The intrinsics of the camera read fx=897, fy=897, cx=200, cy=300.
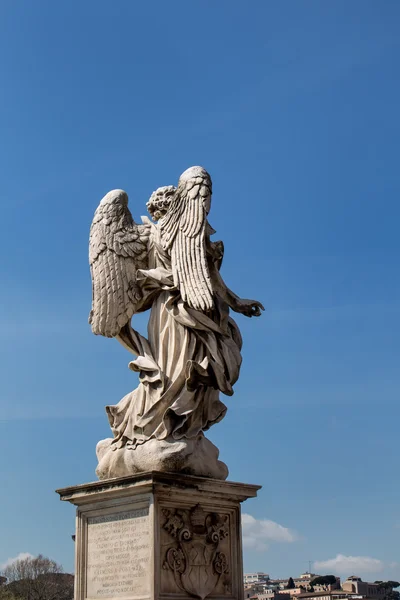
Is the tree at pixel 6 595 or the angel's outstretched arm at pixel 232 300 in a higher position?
the angel's outstretched arm at pixel 232 300

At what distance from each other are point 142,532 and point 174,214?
12.3 ft

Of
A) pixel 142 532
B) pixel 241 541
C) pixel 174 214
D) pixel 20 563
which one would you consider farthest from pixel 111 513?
pixel 20 563

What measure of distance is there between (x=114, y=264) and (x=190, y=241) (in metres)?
1.00

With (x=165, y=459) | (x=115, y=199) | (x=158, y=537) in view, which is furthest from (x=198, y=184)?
(x=158, y=537)

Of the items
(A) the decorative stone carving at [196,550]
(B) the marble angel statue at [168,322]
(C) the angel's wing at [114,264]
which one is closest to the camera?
(A) the decorative stone carving at [196,550]

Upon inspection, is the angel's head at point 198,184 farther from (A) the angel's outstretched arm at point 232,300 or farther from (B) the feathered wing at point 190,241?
(A) the angel's outstretched arm at point 232,300

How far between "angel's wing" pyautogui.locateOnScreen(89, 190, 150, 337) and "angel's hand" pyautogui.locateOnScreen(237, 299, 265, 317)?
1.32 metres

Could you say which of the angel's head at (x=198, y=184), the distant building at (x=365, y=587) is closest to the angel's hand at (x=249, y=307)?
the angel's head at (x=198, y=184)

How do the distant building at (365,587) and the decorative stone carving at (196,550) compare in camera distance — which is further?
the distant building at (365,587)

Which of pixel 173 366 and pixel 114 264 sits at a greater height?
pixel 114 264

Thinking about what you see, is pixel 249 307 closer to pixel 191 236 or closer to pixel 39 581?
pixel 191 236

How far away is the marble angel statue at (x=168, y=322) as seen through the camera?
1031 centimetres

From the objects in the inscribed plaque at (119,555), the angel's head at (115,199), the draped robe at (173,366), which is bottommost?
the inscribed plaque at (119,555)

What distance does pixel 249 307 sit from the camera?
11.4 metres
